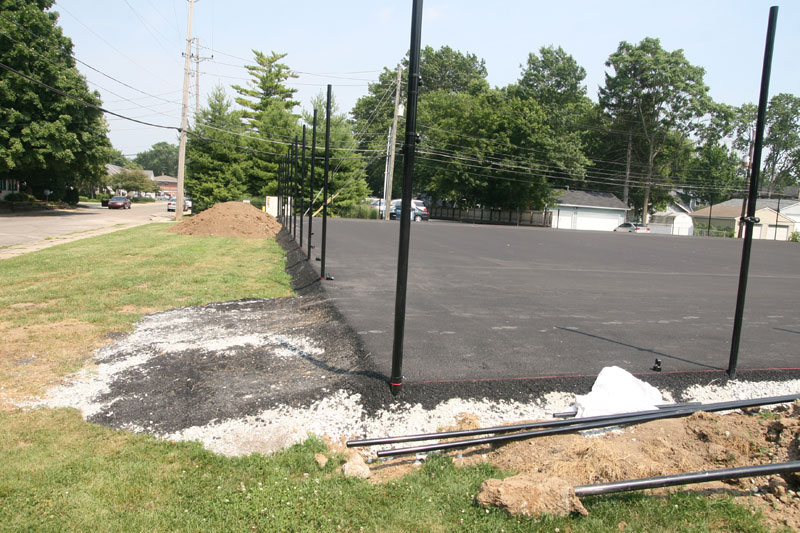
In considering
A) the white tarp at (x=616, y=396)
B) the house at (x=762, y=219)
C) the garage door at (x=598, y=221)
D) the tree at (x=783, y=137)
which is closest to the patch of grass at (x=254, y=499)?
the white tarp at (x=616, y=396)

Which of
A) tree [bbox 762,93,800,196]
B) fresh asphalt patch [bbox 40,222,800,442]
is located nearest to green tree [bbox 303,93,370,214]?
fresh asphalt patch [bbox 40,222,800,442]

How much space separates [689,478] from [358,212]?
4030cm

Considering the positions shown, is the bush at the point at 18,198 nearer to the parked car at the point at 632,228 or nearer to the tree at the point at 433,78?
the tree at the point at 433,78

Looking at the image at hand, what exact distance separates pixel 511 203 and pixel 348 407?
5276 cm

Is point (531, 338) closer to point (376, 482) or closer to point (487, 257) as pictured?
point (376, 482)

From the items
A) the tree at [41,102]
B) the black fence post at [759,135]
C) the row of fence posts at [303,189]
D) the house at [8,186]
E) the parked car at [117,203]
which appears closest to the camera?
Result: the black fence post at [759,135]

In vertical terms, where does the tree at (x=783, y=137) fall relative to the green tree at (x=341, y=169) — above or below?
above

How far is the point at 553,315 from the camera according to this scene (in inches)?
322

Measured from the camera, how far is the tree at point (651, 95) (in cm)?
6000

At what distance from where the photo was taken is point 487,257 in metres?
17.4

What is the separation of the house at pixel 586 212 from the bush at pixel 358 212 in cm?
2260

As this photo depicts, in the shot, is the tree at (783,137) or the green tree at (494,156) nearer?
the green tree at (494,156)

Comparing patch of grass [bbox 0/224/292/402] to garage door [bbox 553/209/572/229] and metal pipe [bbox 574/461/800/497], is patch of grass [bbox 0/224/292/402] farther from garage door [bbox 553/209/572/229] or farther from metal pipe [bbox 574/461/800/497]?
garage door [bbox 553/209/572/229]

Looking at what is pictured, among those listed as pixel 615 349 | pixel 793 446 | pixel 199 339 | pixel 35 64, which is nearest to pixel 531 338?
pixel 615 349
